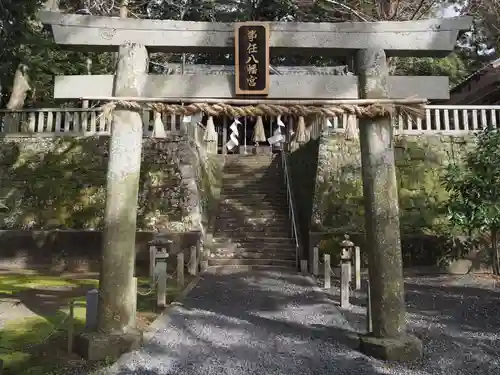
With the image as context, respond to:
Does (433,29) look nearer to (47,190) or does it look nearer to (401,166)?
(401,166)

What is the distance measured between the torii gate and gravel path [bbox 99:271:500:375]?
527 mm

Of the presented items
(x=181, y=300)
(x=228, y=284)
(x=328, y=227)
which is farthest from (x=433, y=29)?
(x=328, y=227)

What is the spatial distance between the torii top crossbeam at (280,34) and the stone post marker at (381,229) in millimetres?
278

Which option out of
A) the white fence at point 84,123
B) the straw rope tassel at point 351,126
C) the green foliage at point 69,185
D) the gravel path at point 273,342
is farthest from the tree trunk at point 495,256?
the green foliage at point 69,185

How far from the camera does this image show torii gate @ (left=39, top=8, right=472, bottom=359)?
4945 mm

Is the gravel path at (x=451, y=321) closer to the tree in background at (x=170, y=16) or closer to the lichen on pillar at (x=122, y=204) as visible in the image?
the lichen on pillar at (x=122, y=204)

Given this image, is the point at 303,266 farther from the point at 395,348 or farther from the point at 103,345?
the point at 103,345

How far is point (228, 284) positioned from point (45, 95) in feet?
48.7

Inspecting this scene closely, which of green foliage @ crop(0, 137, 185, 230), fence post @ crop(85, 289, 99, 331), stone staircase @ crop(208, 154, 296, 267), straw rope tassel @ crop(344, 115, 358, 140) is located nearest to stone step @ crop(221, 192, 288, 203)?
stone staircase @ crop(208, 154, 296, 267)

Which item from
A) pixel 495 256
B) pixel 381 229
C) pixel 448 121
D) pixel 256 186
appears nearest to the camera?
pixel 381 229

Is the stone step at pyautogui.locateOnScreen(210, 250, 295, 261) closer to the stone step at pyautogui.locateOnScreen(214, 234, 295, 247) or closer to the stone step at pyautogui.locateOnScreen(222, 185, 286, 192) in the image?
the stone step at pyautogui.locateOnScreen(214, 234, 295, 247)

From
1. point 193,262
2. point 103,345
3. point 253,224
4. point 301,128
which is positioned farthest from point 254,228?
point 103,345

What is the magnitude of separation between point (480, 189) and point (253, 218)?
6.73 metres

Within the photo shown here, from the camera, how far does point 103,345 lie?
15.4ft
